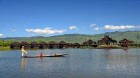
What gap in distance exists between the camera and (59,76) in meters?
44.8

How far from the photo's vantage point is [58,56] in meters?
96.9

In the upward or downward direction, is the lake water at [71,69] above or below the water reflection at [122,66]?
above

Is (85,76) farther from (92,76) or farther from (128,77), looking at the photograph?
(128,77)

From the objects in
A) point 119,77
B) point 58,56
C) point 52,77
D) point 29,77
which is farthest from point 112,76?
point 58,56

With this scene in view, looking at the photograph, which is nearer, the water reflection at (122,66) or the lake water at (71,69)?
the lake water at (71,69)

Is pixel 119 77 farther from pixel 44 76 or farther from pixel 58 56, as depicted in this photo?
pixel 58 56

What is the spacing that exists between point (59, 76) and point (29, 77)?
4456 millimetres

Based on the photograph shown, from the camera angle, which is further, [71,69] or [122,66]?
[122,66]

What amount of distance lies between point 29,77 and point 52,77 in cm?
346

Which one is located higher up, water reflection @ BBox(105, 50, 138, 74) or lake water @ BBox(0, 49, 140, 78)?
lake water @ BBox(0, 49, 140, 78)

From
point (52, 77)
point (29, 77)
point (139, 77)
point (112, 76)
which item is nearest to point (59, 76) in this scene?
point (52, 77)

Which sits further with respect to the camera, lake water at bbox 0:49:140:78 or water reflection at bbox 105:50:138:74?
water reflection at bbox 105:50:138:74

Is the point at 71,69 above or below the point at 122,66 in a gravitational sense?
above

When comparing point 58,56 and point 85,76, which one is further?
point 58,56
